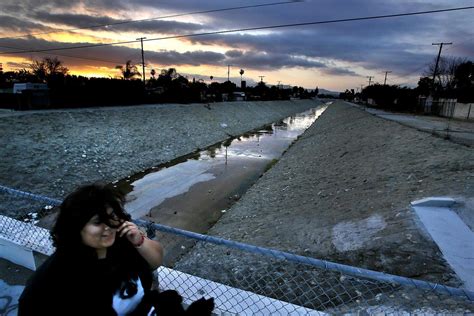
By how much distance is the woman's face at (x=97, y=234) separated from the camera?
1.82m

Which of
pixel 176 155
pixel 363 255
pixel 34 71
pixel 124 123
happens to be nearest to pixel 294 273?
pixel 363 255

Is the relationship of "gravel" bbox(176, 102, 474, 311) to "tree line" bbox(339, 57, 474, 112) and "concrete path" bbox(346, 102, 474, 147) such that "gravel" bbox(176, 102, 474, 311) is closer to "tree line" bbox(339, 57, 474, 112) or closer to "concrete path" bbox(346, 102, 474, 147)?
"concrete path" bbox(346, 102, 474, 147)

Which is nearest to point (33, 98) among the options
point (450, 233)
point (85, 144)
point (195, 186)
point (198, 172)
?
point (85, 144)

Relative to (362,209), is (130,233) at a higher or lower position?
higher

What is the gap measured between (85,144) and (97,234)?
16.5 meters

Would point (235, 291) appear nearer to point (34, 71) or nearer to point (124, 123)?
point (124, 123)

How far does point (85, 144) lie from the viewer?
16234 millimetres

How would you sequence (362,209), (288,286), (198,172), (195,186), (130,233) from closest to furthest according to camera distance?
(130,233)
(288,286)
(362,209)
(195,186)
(198,172)

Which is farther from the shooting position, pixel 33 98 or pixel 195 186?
pixel 33 98

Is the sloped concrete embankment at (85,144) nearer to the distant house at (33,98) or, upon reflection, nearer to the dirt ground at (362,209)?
the distant house at (33,98)

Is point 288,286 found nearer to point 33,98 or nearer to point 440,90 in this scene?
point 33,98

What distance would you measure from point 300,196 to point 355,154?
5.53 metres

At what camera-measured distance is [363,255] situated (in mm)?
5074

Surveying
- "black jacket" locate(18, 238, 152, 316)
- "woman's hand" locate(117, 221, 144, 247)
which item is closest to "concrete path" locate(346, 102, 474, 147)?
"woman's hand" locate(117, 221, 144, 247)
